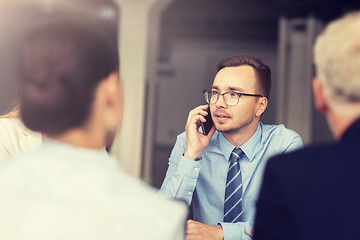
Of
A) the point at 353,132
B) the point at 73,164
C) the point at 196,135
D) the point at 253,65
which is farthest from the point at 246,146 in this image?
the point at 73,164

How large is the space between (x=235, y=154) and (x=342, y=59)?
1.34 m

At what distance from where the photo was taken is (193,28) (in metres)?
13.8

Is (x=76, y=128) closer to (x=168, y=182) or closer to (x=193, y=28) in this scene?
(x=168, y=182)

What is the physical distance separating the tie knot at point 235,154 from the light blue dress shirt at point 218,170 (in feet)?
0.07

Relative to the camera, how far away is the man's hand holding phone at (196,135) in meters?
2.08

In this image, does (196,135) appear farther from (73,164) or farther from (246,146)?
(73,164)

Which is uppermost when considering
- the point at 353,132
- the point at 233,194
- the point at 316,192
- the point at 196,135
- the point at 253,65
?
the point at 253,65

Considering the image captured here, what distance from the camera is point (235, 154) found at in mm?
2248

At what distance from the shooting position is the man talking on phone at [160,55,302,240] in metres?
2.08

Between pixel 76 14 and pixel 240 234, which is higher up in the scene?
pixel 76 14

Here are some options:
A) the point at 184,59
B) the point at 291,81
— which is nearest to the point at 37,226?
the point at 291,81

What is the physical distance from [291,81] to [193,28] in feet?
27.4

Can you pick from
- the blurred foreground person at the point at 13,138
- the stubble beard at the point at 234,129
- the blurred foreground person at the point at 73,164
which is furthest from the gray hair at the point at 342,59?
the blurred foreground person at the point at 13,138

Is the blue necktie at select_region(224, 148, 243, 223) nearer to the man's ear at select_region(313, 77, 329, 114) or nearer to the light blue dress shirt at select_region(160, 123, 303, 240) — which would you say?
the light blue dress shirt at select_region(160, 123, 303, 240)
